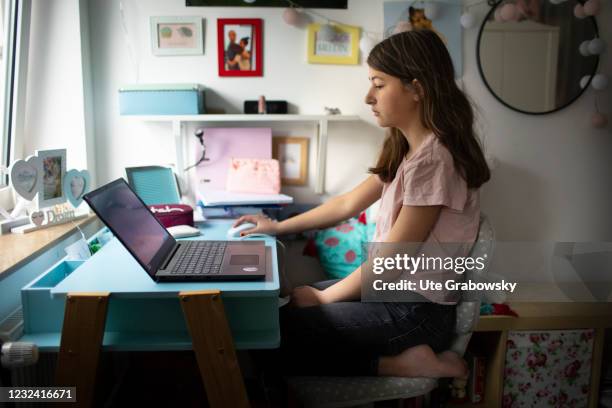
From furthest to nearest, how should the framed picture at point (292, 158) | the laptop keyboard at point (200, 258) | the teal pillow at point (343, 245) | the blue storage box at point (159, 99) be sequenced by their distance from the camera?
the framed picture at point (292, 158) < the teal pillow at point (343, 245) < the blue storage box at point (159, 99) < the laptop keyboard at point (200, 258)

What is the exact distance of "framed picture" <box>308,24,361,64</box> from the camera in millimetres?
1979

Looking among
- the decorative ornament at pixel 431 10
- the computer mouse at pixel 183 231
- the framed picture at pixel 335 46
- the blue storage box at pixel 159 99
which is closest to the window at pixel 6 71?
the blue storage box at pixel 159 99

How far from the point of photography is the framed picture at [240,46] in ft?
6.39

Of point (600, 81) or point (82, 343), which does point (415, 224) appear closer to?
point (82, 343)

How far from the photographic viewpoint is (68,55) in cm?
184

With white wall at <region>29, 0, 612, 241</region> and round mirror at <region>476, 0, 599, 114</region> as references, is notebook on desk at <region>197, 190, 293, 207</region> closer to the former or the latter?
white wall at <region>29, 0, 612, 241</region>

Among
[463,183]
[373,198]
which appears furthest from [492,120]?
[463,183]

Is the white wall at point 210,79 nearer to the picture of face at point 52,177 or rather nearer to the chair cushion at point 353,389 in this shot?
the picture of face at point 52,177

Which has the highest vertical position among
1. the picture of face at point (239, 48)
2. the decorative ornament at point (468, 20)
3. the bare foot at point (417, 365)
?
the decorative ornament at point (468, 20)

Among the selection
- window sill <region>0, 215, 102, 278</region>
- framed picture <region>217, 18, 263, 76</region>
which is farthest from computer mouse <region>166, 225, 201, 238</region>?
framed picture <region>217, 18, 263, 76</region>

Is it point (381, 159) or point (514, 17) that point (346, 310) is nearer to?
point (381, 159)

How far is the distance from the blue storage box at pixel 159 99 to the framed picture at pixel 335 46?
0.47m

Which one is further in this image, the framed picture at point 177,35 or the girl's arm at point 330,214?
the framed picture at point 177,35

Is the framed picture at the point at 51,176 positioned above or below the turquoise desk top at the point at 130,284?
above
